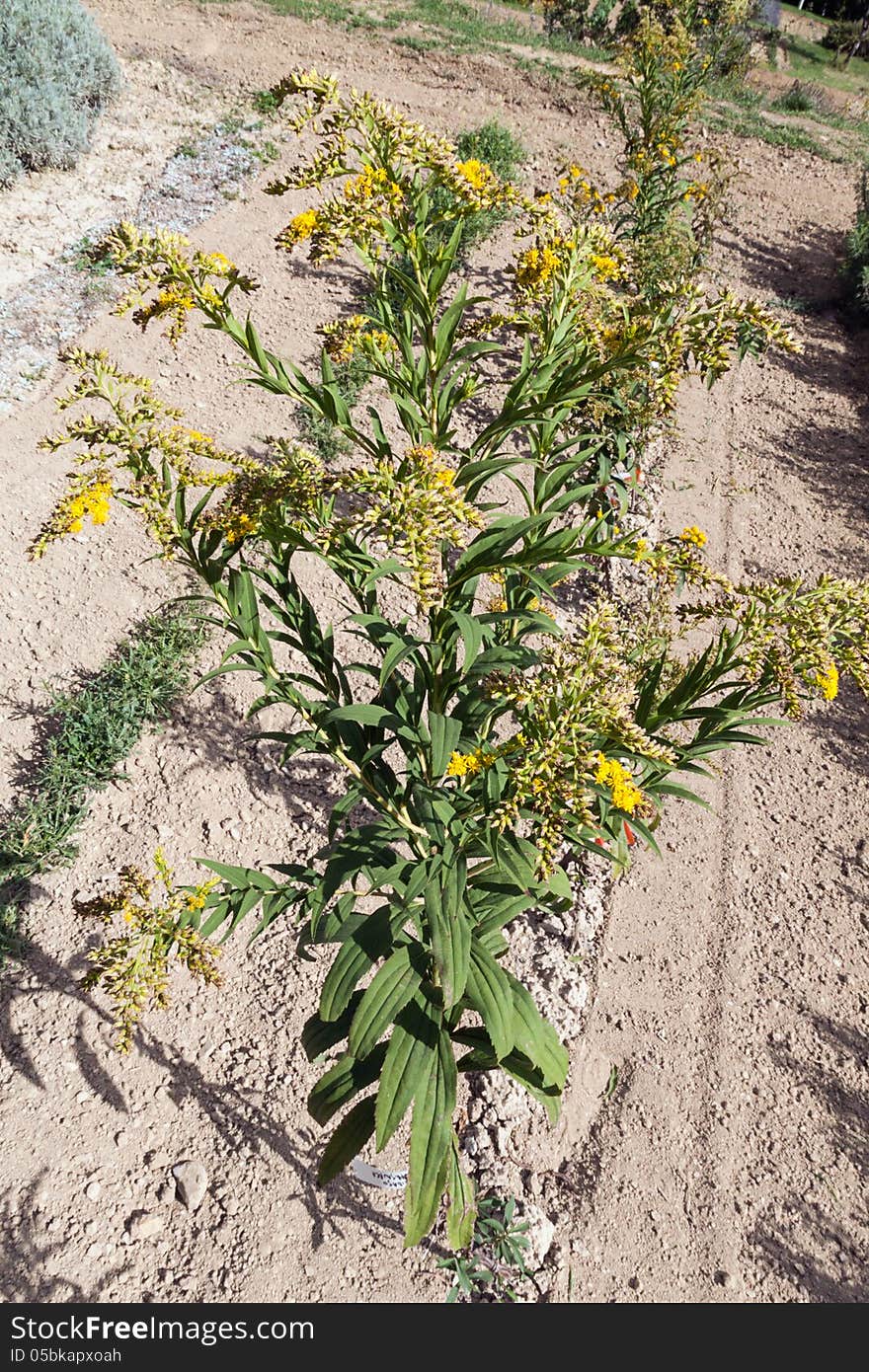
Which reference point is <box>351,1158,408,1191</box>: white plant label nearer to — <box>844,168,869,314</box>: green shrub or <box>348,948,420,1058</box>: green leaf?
<box>348,948,420,1058</box>: green leaf

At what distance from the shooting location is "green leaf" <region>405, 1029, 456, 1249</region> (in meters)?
2.23

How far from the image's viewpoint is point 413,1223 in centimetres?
224

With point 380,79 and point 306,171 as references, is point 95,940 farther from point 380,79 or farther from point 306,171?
point 380,79

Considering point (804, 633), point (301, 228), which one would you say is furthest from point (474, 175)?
point (804, 633)

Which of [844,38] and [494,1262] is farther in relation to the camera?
[844,38]

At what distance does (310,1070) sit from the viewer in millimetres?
3197

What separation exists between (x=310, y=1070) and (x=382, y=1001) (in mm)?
1192

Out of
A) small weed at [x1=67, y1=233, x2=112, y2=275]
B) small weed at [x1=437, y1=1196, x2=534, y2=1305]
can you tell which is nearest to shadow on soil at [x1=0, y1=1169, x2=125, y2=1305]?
small weed at [x1=437, y1=1196, x2=534, y2=1305]

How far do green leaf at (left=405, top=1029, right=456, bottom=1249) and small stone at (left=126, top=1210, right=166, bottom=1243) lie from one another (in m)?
1.10

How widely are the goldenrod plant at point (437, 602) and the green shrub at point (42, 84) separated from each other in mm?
6360

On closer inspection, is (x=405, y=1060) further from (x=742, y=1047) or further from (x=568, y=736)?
(x=742, y=1047)

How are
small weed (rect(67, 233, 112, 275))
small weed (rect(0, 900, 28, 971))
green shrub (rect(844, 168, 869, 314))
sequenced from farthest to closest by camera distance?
green shrub (rect(844, 168, 869, 314))
small weed (rect(67, 233, 112, 275))
small weed (rect(0, 900, 28, 971))

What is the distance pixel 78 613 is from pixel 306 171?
10.5 ft

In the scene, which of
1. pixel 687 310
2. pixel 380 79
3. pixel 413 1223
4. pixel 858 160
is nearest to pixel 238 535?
pixel 687 310
